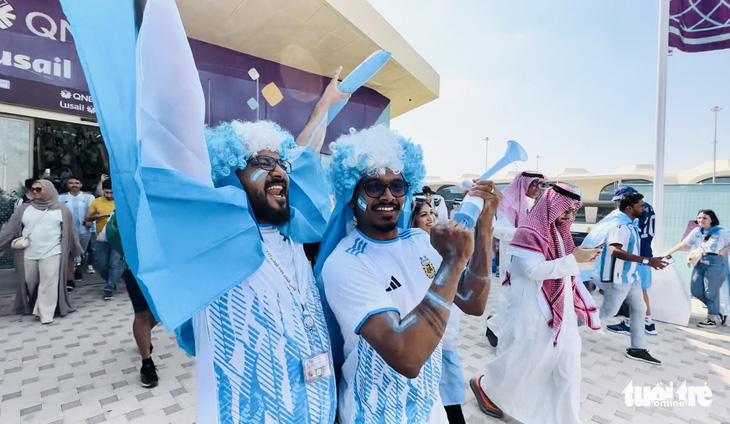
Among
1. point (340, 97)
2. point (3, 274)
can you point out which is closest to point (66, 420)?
point (340, 97)

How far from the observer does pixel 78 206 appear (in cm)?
675

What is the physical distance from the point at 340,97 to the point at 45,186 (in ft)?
17.5

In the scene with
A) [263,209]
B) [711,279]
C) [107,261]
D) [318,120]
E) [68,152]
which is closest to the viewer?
[263,209]

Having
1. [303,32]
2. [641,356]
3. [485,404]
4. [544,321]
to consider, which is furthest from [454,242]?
[303,32]

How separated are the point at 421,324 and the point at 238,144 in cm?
93

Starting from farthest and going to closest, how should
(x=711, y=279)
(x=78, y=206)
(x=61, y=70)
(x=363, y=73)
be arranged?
(x=78, y=206)
(x=61, y=70)
(x=711, y=279)
(x=363, y=73)

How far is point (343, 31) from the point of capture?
755 centimetres

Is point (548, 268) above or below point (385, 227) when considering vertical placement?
below

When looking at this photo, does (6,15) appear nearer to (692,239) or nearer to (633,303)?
(633,303)

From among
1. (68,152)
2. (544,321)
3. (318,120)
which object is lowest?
(544,321)

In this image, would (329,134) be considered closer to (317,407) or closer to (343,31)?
(343,31)

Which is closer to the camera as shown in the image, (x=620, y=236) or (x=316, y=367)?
(x=316, y=367)

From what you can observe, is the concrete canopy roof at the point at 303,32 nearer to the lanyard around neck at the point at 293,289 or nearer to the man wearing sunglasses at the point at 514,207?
the man wearing sunglasses at the point at 514,207

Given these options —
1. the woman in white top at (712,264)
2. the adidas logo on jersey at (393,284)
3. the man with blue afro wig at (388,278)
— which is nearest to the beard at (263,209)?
the man with blue afro wig at (388,278)
